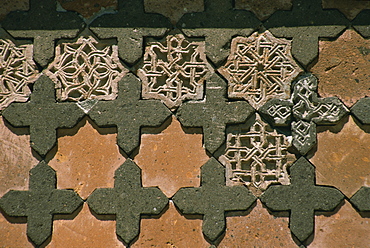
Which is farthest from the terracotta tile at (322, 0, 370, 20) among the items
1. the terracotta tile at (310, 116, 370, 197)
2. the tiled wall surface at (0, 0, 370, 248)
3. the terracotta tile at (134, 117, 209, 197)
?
the terracotta tile at (134, 117, 209, 197)

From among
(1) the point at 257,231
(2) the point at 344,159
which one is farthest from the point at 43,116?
(2) the point at 344,159

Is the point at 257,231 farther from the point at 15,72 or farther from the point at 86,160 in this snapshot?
the point at 15,72

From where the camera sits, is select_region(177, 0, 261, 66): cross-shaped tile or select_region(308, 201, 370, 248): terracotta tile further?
select_region(177, 0, 261, 66): cross-shaped tile

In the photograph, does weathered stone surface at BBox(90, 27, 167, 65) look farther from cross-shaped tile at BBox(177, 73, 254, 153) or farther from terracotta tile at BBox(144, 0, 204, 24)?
cross-shaped tile at BBox(177, 73, 254, 153)

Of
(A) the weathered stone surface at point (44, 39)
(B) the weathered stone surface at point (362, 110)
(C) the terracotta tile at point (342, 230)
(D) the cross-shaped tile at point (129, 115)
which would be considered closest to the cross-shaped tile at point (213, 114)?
(D) the cross-shaped tile at point (129, 115)

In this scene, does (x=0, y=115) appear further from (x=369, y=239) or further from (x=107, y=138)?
(x=369, y=239)

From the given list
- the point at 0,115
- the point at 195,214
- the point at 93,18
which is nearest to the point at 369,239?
the point at 195,214
